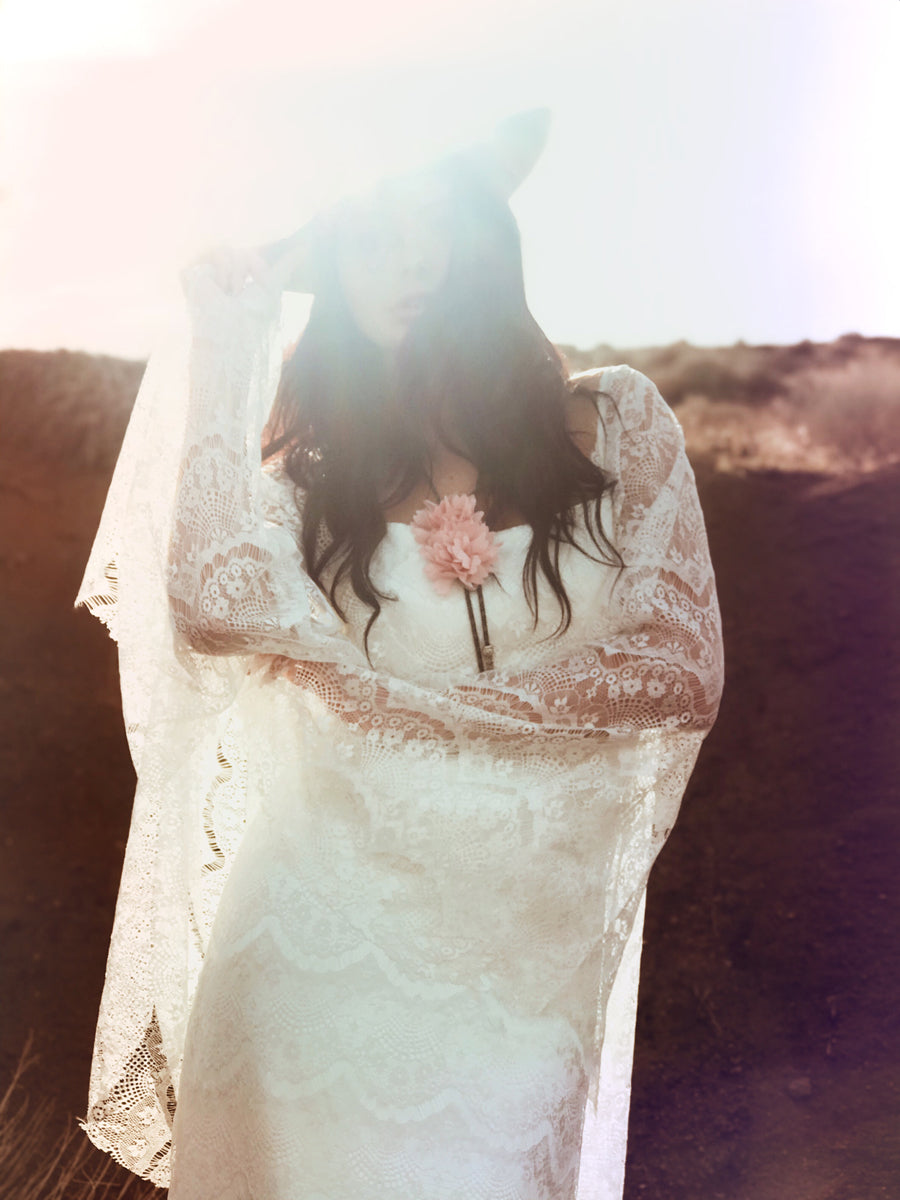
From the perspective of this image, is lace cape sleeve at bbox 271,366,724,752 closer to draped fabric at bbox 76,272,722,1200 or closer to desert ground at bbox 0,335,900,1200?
draped fabric at bbox 76,272,722,1200

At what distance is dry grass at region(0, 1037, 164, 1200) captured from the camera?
95.0 inches

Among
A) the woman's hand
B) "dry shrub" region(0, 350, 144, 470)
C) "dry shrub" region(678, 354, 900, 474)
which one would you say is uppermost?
"dry shrub" region(0, 350, 144, 470)

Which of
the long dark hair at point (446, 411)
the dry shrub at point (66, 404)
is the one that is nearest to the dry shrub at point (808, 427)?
the dry shrub at point (66, 404)

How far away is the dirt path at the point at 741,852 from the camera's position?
2969 millimetres

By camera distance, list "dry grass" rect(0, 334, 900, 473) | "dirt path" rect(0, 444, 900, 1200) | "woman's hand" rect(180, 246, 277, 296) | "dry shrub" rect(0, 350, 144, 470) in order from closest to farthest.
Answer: "woman's hand" rect(180, 246, 277, 296) → "dirt path" rect(0, 444, 900, 1200) → "dry grass" rect(0, 334, 900, 473) → "dry shrub" rect(0, 350, 144, 470)

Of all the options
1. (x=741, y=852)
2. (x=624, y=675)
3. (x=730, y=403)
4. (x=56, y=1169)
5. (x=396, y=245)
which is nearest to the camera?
(x=624, y=675)

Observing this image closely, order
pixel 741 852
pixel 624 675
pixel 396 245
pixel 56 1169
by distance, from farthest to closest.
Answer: pixel 741 852
pixel 56 1169
pixel 396 245
pixel 624 675

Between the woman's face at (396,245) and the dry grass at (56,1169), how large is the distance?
6.49 ft

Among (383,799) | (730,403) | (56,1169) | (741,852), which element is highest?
(730,403)

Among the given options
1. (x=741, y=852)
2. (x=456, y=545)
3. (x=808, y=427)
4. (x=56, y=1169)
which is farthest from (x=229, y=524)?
→ (x=808, y=427)

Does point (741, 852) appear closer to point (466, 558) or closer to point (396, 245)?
point (466, 558)

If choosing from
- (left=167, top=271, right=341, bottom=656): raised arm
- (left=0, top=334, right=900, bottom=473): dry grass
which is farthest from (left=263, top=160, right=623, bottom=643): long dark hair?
(left=0, top=334, right=900, bottom=473): dry grass

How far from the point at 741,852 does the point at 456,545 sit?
2.49 metres

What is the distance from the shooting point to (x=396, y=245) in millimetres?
1290
